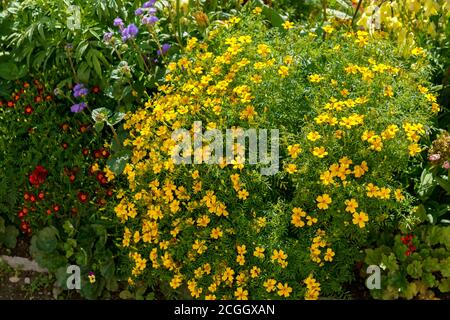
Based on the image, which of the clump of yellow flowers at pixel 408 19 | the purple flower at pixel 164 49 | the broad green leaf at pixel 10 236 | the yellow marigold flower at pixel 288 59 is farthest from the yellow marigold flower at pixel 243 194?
the broad green leaf at pixel 10 236

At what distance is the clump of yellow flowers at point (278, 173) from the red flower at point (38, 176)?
48 cm

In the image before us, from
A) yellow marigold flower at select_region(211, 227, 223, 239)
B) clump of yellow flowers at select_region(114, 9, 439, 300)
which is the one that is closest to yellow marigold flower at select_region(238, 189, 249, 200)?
clump of yellow flowers at select_region(114, 9, 439, 300)

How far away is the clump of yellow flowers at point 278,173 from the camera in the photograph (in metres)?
2.96

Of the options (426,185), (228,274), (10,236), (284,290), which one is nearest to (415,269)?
(426,185)

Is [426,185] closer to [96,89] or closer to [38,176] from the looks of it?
[96,89]

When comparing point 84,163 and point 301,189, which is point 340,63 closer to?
point 301,189

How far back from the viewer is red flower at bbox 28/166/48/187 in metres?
3.61

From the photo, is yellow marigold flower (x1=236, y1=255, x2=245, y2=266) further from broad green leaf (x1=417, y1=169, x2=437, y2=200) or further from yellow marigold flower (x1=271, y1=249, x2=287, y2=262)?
broad green leaf (x1=417, y1=169, x2=437, y2=200)

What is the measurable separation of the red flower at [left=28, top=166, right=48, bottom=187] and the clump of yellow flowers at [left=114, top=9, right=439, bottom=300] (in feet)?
1.58

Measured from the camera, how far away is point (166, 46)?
11.8 feet

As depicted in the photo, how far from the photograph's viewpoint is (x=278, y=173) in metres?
3.01

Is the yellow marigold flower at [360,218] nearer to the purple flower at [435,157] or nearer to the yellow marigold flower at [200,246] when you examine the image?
the purple flower at [435,157]
